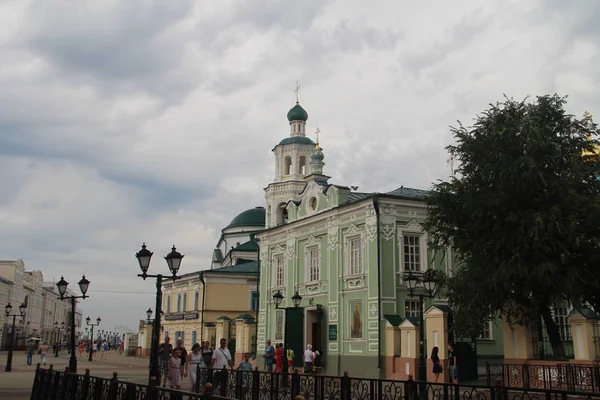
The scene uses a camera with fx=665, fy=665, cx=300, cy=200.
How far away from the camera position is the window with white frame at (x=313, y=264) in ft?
113

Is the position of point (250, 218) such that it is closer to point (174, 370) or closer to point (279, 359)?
point (279, 359)

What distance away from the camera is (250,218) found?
62188 mm

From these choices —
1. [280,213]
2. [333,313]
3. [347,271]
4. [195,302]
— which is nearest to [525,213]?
[347,271]

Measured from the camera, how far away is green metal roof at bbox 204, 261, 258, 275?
165ft

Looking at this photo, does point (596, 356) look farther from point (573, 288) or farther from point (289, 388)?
point (289, 388)

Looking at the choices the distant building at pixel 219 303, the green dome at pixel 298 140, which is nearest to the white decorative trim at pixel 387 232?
the distant building at pixel 219 303

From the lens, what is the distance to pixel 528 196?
22.2 m

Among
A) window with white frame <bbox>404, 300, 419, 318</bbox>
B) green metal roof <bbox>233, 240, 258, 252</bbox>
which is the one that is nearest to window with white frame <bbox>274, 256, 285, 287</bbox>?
window with white frame <bbox>404, 300, 419, 318</bbox>

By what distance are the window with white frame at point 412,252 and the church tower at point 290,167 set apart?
20.9 metres

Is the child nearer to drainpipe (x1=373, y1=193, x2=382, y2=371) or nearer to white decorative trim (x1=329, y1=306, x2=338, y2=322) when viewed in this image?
drainpipe (x1=373, y1=193, x2=382, y2=371)

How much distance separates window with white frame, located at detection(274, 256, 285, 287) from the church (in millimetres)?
57

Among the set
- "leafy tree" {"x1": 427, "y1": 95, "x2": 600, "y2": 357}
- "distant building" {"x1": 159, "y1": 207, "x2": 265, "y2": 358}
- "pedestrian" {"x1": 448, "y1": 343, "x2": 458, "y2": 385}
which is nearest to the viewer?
"leafy tree" {"x1": 427, "y1": 95, "x2": 600, "y2": 357}

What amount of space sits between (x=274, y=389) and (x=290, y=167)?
3903cm

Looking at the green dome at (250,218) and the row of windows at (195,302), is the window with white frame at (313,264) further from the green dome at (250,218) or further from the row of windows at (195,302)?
the green dome at (250,218)
